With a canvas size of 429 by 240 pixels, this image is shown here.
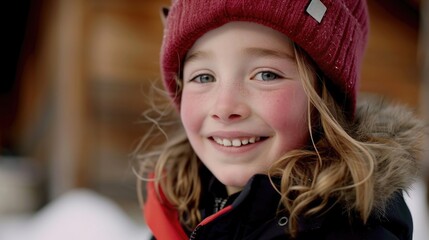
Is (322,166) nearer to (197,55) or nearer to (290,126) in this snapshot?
(290,126)

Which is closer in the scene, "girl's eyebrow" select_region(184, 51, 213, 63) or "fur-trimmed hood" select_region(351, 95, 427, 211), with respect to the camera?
"fur-trimmed hood" select_region(351, 95, 427, 211)

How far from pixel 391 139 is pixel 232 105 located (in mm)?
405

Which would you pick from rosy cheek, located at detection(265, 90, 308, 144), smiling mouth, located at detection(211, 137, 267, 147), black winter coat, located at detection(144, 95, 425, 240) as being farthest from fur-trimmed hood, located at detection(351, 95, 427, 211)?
smiling mouth, located at detection(211, 137, 267, 147)

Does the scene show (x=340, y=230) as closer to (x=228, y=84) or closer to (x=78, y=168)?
(x=228, y=84)

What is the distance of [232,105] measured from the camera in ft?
4.97

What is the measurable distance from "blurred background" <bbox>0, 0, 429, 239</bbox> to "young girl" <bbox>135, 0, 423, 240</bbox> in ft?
6.57

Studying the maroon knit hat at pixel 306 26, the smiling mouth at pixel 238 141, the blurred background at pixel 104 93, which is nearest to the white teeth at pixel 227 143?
the smiling mouth at pixel 238 141

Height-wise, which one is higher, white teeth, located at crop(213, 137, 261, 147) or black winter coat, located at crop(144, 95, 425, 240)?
white teeth, located at crop(213, 137, 261, 147)

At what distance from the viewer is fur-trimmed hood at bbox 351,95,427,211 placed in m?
1.46

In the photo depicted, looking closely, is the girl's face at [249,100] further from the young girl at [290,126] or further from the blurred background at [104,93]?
the blurred background at [104,93]

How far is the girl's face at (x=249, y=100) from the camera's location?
153cm

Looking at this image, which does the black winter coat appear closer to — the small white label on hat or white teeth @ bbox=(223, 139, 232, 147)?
white teeth @ bbox=(223, 139, 232, 147)

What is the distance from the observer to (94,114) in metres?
4.73

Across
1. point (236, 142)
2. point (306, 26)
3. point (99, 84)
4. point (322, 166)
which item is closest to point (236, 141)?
Result: point (236, 142)
